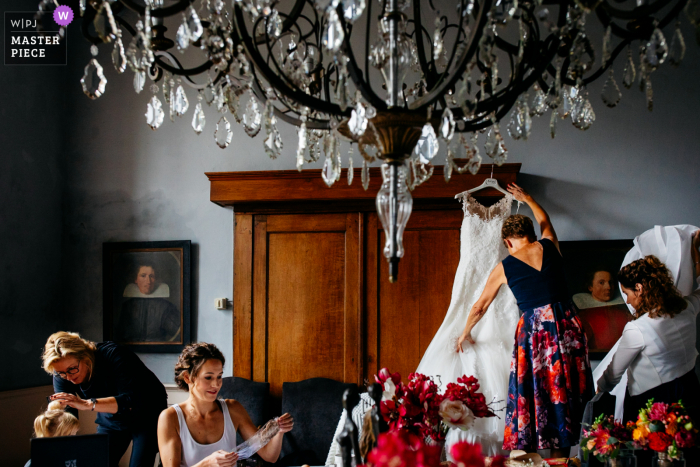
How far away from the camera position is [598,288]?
3842 millimetres

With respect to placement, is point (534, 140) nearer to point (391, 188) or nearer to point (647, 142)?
point (647, 142)

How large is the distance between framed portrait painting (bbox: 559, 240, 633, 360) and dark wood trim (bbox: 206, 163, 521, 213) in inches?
28.7

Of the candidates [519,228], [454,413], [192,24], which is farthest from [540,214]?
[192,24]

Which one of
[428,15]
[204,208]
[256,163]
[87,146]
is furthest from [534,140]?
[87,146]

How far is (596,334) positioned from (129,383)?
2.95 metres

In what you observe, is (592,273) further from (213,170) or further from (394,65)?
(394,65)

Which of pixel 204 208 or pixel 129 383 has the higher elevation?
pixel 204 208

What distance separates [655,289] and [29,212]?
4217 mm

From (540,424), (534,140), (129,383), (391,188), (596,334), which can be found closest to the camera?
(391,188)

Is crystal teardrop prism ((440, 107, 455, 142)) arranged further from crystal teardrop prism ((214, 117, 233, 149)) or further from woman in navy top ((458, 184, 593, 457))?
woman in navy top ((458, 184, 593, 457))

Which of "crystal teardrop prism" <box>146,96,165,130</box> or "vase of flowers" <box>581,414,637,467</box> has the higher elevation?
"crystal teardrop prism" <box>146,96,165,130</box>

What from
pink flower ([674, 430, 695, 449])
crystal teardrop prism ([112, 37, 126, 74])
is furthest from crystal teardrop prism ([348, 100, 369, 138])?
pink flower ([674, 430, 695, 449])

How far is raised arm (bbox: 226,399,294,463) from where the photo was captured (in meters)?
2.34

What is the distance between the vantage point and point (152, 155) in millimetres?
4480
